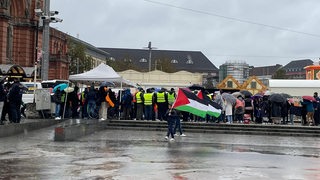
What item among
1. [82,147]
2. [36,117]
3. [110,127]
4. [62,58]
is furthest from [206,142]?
[62,58]

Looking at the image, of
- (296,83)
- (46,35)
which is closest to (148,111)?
(46,35)

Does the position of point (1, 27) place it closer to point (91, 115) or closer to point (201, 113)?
point (91, 115)

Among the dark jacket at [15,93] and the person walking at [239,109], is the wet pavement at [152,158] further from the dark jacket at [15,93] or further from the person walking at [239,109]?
the person walking at [239,109]

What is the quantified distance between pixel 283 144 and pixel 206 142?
296 centimetres

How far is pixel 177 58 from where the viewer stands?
174000mm

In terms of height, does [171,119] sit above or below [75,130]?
above

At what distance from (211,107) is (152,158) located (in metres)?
11.1

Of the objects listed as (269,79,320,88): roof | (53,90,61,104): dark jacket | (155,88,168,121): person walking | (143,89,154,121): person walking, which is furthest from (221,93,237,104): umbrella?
(269,79,320,88): roof

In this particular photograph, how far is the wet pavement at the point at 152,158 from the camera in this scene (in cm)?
1090

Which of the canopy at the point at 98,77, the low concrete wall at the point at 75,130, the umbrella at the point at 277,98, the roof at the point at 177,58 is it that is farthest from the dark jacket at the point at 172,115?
Result: the roof at the point at 177,58

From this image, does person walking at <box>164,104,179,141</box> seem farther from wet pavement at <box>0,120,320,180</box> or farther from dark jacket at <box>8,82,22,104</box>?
dark jacket at <box>8,82,22,104</box>

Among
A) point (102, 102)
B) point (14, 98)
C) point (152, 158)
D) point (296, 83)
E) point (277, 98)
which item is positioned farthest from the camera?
point (296, 83)

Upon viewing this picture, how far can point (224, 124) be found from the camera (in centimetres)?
2525

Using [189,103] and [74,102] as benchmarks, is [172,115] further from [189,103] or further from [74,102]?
[74,102]
